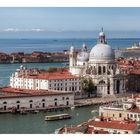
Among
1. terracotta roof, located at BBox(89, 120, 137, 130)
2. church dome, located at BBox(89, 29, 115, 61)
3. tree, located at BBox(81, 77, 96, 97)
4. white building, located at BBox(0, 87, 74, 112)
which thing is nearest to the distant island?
church dome, located at BBox(89, 29, 115, 61)

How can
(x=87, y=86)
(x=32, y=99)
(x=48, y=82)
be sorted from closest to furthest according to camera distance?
(x=32, y=99), (x=48, y=82), (x=87, y=86)

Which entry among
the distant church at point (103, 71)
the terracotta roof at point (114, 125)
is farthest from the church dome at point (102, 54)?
the terracotta roof at point (114, 125)

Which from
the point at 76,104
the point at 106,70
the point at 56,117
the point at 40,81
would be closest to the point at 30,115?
the point at 56,117

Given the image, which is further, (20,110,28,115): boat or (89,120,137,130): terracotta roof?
(20,110,28,115): boat

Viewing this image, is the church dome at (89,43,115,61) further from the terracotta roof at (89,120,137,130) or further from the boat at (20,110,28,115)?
the terracotta roof at (89,120,137,130)

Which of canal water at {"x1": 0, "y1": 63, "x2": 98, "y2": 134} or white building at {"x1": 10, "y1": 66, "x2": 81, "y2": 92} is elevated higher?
white building at {"x1": 10, "y1": 66, "x2": 81, "y2": 92}

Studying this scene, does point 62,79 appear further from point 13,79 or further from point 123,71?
point 123,71

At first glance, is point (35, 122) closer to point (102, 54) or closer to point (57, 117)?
point (57, 117)

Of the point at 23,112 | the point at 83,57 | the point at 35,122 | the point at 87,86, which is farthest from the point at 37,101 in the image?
the point at 83,57
